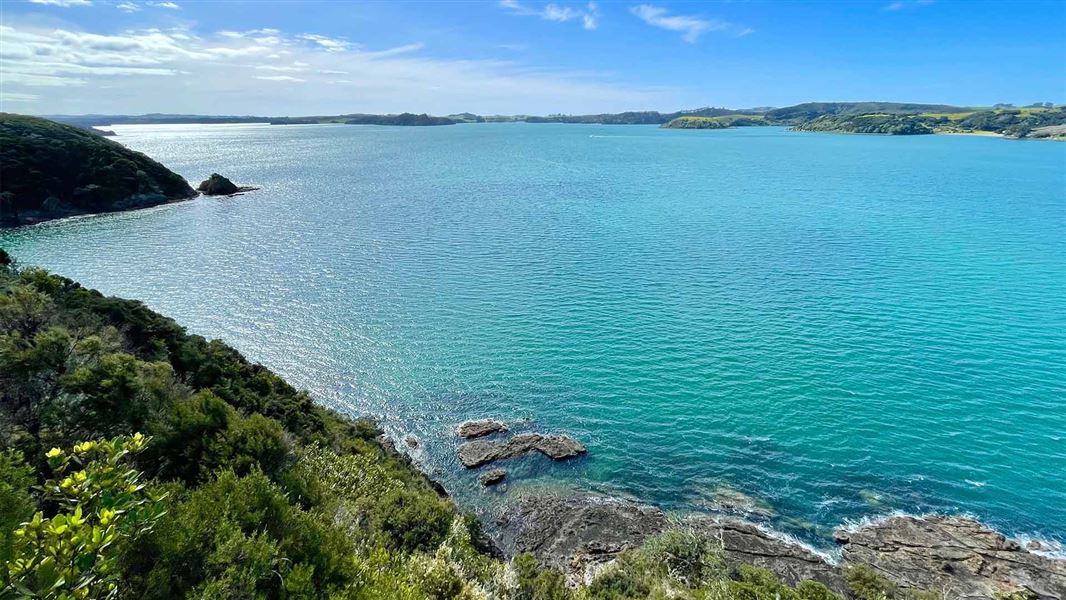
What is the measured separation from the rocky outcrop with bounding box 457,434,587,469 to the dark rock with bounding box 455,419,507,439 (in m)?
0.66

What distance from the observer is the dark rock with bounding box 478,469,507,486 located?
1185 inches

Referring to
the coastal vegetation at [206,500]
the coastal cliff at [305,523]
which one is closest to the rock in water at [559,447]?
the coastal cliff at [305,523]

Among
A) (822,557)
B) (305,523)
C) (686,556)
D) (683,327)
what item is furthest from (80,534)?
(683,327)

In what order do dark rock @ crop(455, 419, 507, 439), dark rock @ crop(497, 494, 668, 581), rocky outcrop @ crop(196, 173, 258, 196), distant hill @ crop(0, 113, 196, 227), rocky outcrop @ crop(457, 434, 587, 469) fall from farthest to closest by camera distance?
rocky outcrop @ crop(196, 173, 258, 196)
distant hill @ crop(0, 113, 196, 227)
dark rock @ crop(455, 419, 507, 439)
rocky outcrop @ crop(457, 434, 587, 469)
dark rock @ crop(497, 494, 668, 581)

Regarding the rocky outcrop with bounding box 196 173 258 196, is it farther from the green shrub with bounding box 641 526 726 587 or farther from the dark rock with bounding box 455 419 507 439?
the green shrub with bounding box 641 526 726 587

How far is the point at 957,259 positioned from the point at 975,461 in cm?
4451

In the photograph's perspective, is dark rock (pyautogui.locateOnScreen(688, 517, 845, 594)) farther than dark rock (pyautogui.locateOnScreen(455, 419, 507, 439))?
No

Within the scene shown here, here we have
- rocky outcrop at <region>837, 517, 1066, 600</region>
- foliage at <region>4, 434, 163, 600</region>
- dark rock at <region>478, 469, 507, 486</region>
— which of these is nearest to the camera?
foliage at <region>4, 434, 163, 600</region>

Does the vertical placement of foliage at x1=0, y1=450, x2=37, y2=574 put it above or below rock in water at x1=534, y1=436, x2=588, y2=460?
above

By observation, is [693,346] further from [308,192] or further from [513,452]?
[308,192]

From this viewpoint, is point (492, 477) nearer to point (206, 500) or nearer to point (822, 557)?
point (822, 557)

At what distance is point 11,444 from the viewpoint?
1518cm

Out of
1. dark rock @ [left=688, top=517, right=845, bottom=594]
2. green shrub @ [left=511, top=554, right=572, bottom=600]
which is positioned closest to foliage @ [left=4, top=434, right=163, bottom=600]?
green shrub @ [left=511, top=554, right=572, bottom=600]

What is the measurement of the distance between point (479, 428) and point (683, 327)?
21.4m
